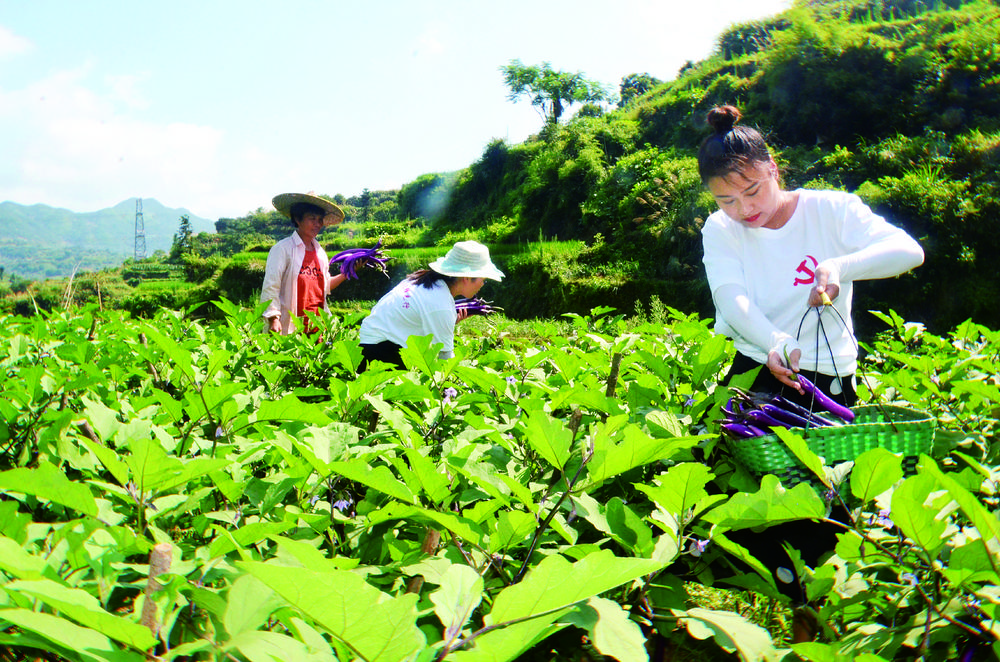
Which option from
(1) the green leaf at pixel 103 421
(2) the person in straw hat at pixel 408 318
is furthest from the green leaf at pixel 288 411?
(2) the person in straw hat at pixel 408 318

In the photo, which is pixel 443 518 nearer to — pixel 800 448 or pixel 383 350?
pixel 800 448

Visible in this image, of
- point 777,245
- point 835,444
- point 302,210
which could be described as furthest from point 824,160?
point 835,444

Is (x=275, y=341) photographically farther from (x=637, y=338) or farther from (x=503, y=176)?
(x=503, y=176)

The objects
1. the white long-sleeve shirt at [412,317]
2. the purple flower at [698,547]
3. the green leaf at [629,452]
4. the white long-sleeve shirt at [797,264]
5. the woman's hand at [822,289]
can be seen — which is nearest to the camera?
the green leaf at [629,452]

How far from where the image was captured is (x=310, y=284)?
4547 millimetres

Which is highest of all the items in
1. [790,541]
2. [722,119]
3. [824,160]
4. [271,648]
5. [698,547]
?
[824,160]

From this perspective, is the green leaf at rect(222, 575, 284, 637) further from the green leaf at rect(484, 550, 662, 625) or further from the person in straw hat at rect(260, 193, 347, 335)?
the person in straw hat at rect(260, 193, 347, 335)

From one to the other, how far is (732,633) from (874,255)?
4.43ft

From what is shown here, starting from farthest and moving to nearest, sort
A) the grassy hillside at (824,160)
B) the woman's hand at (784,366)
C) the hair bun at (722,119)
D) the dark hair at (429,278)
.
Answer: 1. the grassy hillside at (824,160)
2. the dark hair at (429,278)
3. the hair bun at (722,119)
4. the woman's hand at (784,366)

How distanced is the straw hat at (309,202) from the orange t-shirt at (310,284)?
0.44m

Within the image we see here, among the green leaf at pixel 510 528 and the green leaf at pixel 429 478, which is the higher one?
the green leaf at pixel 429 478

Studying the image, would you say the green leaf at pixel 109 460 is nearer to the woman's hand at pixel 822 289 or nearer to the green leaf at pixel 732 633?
the green leaf at pixel 732 633

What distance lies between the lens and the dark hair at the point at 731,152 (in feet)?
6.45

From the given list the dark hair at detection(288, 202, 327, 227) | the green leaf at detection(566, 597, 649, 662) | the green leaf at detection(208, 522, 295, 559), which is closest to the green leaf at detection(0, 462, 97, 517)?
the green leaf at detection(208, 522, 295, 559)
